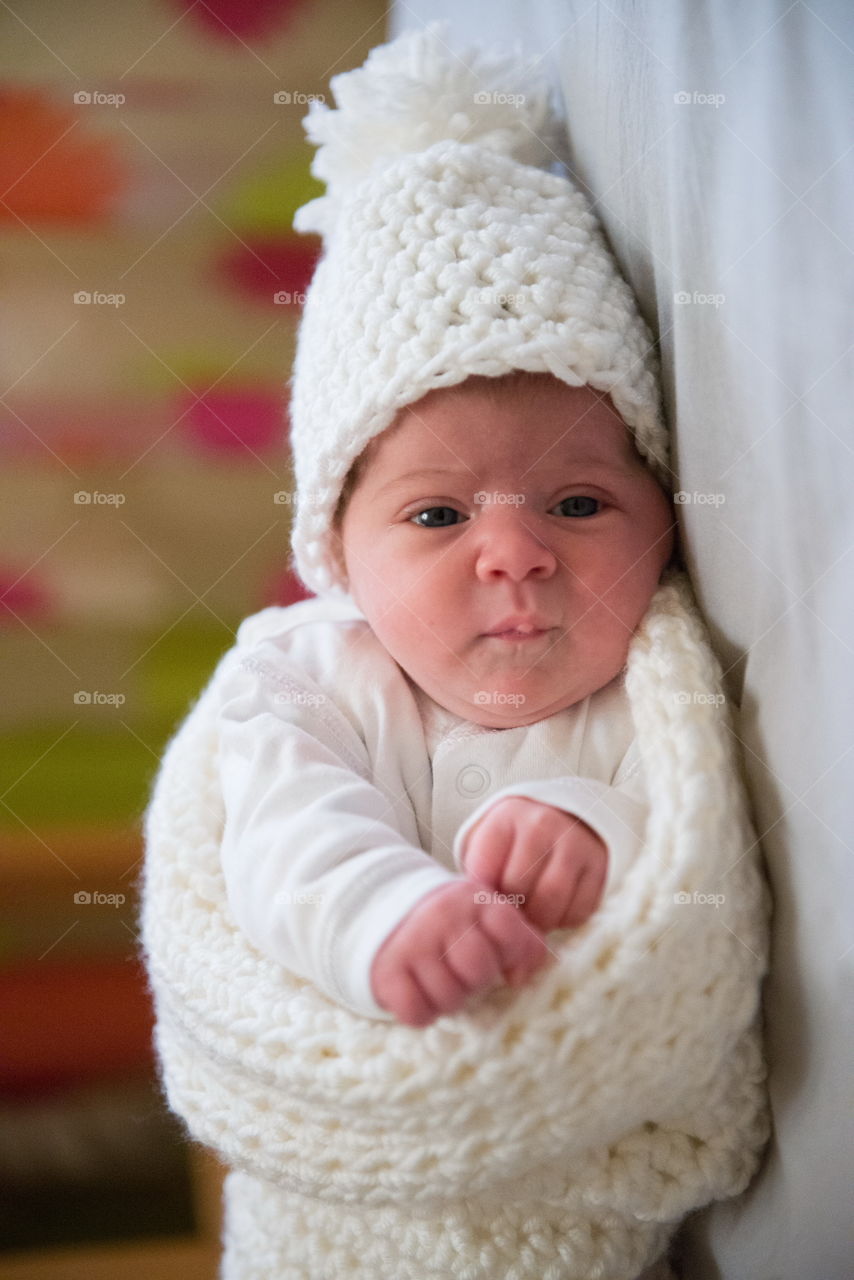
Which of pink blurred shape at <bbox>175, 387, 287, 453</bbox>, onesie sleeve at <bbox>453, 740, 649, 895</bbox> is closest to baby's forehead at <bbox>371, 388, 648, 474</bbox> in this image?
onesie sleeve at <bbox>453, 740, 649, 895</bbox>

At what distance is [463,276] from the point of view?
27.7 inches

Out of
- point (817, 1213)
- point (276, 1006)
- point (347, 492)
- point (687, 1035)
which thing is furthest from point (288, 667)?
point (817, 1213)

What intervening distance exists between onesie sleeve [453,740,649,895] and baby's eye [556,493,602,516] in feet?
0.65

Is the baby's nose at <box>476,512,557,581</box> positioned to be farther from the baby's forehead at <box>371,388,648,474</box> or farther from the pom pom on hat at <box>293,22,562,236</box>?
the pom pom on hat at <box>293,22,562,236</box>

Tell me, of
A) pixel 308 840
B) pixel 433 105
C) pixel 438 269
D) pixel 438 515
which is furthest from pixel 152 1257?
pixel 433 105

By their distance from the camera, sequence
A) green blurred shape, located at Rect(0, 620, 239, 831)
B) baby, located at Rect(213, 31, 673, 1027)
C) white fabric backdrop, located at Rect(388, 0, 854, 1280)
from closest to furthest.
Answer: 1. white fabric backdrop, located at Rect(388, 0, 854, 1280)
2. baby, located at Rect(213, 31, 673, 1027)
3. green blurred shape, located at Rect(0, 620, 239, 831)

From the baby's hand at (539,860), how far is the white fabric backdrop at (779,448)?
0.11m

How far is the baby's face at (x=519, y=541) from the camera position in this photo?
703 millimetres

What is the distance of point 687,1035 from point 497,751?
9.2 inches

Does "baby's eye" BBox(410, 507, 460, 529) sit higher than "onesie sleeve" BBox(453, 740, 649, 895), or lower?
higher

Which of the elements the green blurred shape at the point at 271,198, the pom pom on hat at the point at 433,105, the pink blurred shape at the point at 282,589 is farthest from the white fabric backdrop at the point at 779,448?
the pink blurred shape at the point at 282,589

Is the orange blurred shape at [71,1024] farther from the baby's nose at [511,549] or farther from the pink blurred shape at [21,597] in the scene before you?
the baby's nose at [511,549]

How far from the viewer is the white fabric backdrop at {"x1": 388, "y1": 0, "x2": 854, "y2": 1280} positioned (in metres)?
0.51

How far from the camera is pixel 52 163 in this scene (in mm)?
1156
